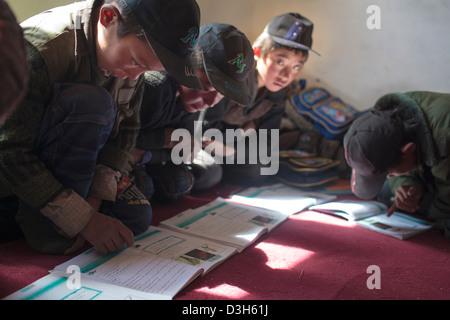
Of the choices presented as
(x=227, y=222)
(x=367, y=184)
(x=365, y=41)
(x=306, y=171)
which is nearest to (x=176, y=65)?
(x=227, y=222)

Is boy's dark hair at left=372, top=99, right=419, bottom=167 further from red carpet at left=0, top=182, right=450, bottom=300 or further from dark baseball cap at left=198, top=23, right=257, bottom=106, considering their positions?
dark baseball cap at left=198, top=23, right=257, bottom=106

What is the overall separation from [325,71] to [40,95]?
1.80 m

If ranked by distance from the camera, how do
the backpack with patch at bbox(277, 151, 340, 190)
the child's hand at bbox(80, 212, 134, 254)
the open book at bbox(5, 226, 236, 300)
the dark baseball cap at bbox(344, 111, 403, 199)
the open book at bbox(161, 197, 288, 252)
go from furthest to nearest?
1. the backpack with patch at bbox(277, 151, 340, 190)
2. the dark baseball cap at bbox(344, 111, 403, 199)
3. the open book at bbox(161, 197, 288, 252)
4. the child's hand at bbox(80, 212, 134, 254)
5. the open book at bbox(5, 226, 236, 300)

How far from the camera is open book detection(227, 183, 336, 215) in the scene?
5.01ft

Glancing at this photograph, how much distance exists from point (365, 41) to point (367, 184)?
112 centimetres

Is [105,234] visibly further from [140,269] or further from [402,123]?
[402,123]

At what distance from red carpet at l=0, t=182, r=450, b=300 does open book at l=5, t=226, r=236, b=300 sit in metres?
0.03

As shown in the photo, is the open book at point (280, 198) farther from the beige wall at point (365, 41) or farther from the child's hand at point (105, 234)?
the beige wall at point (365, 41)

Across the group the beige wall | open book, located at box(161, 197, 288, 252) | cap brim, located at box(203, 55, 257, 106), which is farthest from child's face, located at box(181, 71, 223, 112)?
the beige wall

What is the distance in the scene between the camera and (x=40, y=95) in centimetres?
91

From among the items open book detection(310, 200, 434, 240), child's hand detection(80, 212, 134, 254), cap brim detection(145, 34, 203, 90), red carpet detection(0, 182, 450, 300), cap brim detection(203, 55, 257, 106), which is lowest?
open book detection(310, 200, 434, 240)

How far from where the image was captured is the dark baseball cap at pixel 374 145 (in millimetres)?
1290

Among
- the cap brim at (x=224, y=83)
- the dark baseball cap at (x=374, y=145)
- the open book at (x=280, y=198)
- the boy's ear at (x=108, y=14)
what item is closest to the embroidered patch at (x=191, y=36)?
the boy's ear at (x=108, y=14)
